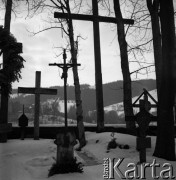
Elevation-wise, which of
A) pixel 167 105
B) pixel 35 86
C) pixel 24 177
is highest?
pixel 35 86


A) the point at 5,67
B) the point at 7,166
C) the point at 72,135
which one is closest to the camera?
the point at 72,135

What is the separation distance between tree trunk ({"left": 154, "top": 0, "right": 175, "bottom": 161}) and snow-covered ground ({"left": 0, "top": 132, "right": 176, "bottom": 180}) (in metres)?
0.47

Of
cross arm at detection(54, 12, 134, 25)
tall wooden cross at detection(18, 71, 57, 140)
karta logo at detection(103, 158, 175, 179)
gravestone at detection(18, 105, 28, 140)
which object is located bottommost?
karta logo at detection(103, 158, 175, 179)

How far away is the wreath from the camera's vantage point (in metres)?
8.85

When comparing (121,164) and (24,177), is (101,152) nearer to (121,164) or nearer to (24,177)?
(121,164)

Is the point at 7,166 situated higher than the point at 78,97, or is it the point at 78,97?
the point at 78,97

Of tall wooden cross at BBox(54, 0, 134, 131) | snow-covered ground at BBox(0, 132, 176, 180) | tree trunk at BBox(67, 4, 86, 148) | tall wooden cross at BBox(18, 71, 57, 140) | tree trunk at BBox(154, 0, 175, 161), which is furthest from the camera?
tall wooden cross at BBox(18, 71, 57, 140)

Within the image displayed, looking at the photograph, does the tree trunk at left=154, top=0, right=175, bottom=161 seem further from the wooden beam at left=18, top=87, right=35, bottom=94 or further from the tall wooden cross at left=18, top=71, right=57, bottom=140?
the wooden beam at left=18, top=87, right=35, bottom=94

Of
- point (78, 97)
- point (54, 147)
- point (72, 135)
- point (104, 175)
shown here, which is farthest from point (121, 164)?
point (78, 97)

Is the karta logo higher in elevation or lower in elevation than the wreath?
lower

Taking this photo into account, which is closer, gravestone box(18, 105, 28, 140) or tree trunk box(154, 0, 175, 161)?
tree trunk box(154, 0, 175, 161)

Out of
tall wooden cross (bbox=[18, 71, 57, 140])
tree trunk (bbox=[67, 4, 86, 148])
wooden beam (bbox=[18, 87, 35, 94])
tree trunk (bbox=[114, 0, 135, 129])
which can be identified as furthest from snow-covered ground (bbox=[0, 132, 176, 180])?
wooden beam (bbox=[18, 87, 35, 94])

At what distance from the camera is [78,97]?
11852 mm

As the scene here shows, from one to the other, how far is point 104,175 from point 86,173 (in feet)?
1.38
